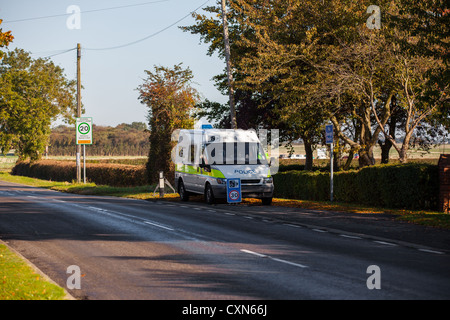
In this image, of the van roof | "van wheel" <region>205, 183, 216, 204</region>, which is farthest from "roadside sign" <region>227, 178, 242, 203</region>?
the van roof

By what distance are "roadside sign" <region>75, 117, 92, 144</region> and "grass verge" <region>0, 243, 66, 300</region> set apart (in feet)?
104

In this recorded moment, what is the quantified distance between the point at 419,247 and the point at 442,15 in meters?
7.38

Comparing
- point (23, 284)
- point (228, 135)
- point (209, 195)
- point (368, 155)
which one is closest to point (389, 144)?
point (368, 155)

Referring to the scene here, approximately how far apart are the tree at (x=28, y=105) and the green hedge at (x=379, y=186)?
175ft

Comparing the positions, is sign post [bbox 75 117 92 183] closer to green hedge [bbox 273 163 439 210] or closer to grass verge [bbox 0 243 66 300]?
green hedge [bbox 273 163 439 210]

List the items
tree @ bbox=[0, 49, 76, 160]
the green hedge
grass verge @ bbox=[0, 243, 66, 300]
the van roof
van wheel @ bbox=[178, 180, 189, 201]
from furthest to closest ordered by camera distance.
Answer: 1. tree @ bbox=[0, 49, 76, 160]
2. van wheel @ bbox=[178, 180, 189, 201]
3. the van roof
4. the green hedge
5. grass verge @ bbox=[0, 243, 66, 300]

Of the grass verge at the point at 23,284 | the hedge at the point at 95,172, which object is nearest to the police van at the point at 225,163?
the grass verge at the point at 23,284

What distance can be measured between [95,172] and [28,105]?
2697 centimetres

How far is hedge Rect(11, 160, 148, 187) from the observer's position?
44597 mm

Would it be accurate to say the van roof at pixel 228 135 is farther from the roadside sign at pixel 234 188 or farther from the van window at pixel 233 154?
the roadside sign at pixel 234 188

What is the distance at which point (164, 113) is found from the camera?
35.4 m

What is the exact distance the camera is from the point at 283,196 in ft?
92.7

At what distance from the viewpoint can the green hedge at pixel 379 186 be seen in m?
19.3
